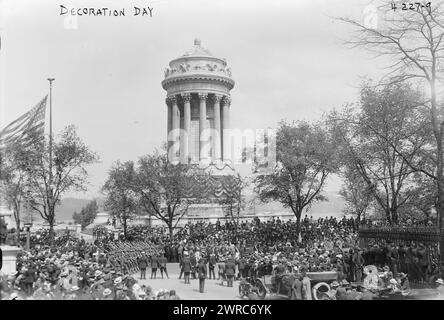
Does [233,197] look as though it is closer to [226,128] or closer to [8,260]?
[226,128]

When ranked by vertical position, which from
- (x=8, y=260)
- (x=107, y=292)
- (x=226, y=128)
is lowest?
(x=107, y=292)

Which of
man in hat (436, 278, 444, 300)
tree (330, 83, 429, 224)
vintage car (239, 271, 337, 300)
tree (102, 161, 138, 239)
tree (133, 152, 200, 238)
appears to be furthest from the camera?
tree (102, 161, 138, 239)

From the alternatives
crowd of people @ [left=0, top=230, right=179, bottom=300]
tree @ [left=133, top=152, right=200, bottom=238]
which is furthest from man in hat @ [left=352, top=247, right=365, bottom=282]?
tree @ [left=133, top=152, right=200, bottom=238]

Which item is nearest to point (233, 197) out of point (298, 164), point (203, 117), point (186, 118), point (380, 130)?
point (298, 164)

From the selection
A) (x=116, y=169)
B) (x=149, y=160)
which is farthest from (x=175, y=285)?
(x=116, y=169)

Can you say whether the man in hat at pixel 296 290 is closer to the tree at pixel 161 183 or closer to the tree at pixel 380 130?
the tree at pixel 380 130

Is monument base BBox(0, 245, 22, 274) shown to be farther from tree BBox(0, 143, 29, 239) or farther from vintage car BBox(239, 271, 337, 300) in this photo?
tree BBox(0, 143, 29, 239)
